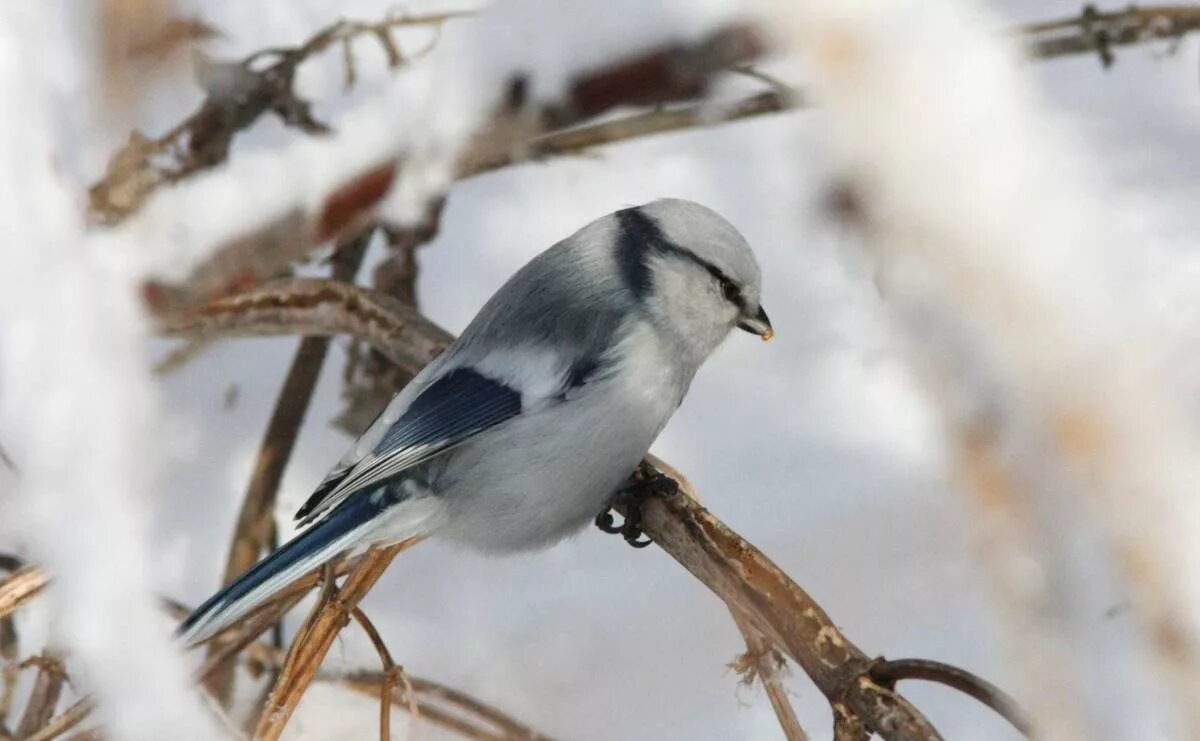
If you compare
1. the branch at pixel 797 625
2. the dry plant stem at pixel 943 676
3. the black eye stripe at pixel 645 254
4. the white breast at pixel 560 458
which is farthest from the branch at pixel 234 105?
the dry plant stem at pixel 943 676

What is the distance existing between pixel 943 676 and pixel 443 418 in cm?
46

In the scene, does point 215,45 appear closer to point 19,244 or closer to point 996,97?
point 19,244

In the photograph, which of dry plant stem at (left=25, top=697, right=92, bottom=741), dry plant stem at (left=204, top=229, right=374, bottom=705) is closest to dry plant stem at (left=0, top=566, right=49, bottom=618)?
dry plant stem at (left=25, top=697, right=92, bottom=741)

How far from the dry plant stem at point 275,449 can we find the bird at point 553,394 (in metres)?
0.26

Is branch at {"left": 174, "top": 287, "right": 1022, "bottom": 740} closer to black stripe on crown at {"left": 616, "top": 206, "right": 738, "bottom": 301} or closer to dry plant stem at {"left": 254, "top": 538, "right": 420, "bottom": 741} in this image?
dry plant stem at {"left": 254, "top": 538, "right": 420, "bottom": 741}

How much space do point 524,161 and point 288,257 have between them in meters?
0.24

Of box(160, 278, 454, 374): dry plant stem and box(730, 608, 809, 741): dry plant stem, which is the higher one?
box(160, 278, 454, 374): dry plant stem

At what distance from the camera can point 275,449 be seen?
44.2 inches

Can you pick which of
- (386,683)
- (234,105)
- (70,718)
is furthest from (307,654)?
(234,105)

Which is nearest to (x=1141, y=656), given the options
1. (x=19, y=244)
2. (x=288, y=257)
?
(x=19, y=244)

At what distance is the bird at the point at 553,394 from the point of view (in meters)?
0.82

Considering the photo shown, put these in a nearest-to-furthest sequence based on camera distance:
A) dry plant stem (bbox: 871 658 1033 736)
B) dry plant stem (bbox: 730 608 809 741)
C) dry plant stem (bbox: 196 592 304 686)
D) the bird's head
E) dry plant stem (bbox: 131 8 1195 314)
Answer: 1. dry plant stem (bbox: 871 658 1033 736)
2. dry plant stem (bbox: 730 608 809 741)
3. dry plant stem (bbox: 196 592 304 686)
4. the bird's head
5. dry plant stem (bbox: 131 8 1195 314)

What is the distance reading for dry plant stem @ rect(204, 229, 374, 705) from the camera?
1.08 metres

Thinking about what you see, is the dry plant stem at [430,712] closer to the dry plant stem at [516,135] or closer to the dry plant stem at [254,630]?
the dry plant stem at [254,630]
